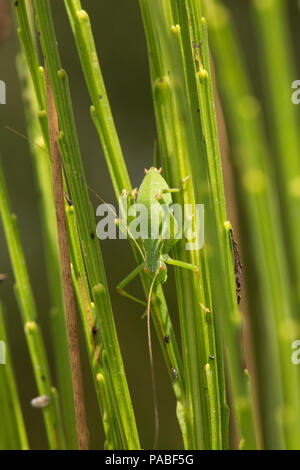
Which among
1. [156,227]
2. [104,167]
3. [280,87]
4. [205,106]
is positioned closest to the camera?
[280,87]

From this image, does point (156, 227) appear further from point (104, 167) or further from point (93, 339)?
point (104, 167)

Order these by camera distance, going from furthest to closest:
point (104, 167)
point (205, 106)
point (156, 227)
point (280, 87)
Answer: point (104, 167) → point (156, 227) → point (205, 106) → point (280, 87)

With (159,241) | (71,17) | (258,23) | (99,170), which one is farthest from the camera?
(99,170)

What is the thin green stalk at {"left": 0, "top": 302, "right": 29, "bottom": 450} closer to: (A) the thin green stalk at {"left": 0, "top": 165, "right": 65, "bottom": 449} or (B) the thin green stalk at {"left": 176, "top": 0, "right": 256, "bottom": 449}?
(A) the thin green stalk at {"left": 0, "top": 165, "right": 65, "bottom": 449}

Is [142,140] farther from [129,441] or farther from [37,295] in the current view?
[129,441]

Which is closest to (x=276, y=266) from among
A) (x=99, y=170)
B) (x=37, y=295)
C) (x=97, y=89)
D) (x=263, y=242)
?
(x=263, y=242)

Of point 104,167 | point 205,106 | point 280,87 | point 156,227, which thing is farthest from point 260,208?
point 104,167
